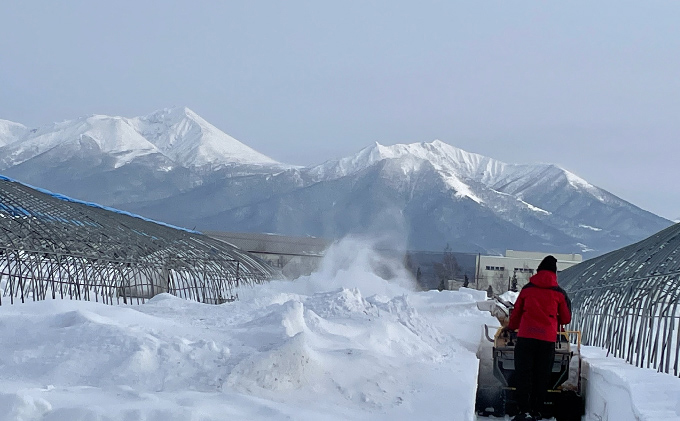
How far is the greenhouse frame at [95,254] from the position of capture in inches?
976

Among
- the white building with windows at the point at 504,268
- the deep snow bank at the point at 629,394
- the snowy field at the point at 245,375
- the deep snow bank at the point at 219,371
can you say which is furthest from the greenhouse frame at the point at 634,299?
the white building with windows at the point at 504,268

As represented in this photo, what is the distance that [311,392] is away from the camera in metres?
8.80

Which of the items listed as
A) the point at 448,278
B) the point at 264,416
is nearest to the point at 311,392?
the point at 264,416

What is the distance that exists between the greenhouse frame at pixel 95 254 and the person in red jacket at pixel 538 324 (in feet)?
51.7

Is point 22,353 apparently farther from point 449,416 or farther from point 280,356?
point 449,416

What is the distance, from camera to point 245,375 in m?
8.52

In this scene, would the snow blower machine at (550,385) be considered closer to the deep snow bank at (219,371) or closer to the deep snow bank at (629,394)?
the deep snow bank at (629,394)

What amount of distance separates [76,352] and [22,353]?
1.98 feet

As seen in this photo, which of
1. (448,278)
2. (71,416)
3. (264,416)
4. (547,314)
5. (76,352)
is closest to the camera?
(71,416)

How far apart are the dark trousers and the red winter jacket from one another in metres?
0.12

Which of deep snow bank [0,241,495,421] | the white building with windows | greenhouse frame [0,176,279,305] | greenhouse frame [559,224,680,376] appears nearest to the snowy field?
deep snow bank [0,241,495,421]

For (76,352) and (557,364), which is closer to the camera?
(76,352)

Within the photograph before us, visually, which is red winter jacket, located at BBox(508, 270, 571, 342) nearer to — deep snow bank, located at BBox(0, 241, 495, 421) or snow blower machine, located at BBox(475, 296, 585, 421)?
deep snow bank, located at BBox(0, 241, 495, 421)

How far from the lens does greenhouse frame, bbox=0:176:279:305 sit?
2480cm
